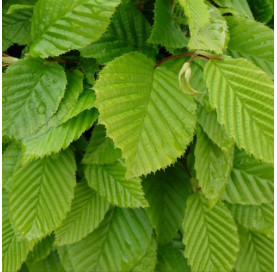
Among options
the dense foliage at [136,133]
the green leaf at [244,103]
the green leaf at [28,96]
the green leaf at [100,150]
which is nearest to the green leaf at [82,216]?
the dense foliage at [136,133]

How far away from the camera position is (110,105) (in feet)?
1.81

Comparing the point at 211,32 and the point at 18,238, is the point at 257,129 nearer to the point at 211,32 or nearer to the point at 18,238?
the point at 211,32

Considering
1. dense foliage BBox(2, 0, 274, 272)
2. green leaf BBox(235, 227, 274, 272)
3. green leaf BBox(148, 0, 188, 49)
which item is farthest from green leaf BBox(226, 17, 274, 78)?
green leaf BBox(235, 227, 274, 272)

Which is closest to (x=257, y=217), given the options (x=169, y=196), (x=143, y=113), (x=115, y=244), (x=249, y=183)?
(x=249, y=183)

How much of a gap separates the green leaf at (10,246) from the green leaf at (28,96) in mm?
199

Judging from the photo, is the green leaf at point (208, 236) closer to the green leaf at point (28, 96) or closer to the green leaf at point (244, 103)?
the green leaf at point (244, 103)

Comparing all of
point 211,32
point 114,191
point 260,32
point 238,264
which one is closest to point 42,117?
point 114,191

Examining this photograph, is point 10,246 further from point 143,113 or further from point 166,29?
point 166,29

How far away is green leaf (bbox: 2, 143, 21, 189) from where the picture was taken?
713 millimetres

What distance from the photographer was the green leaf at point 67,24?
22.7 inches

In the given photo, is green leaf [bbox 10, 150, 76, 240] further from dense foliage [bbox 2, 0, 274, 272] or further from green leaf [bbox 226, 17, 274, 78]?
green leaf [bbox 226, 17, 274, 78]

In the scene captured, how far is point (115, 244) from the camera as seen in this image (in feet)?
2.63

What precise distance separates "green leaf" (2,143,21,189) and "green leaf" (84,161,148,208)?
13cm

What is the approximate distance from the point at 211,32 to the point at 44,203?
1.37 feet
